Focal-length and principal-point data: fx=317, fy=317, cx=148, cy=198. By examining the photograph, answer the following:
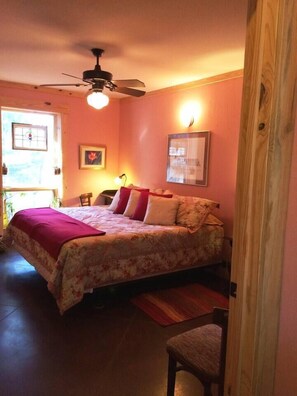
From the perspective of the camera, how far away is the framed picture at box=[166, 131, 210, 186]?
416cm

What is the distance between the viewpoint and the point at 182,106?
14.7ft

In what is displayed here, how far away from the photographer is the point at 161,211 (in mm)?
3863

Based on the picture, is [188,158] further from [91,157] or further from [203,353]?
[203,353]

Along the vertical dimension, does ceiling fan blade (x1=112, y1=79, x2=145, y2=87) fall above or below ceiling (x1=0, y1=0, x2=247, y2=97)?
below

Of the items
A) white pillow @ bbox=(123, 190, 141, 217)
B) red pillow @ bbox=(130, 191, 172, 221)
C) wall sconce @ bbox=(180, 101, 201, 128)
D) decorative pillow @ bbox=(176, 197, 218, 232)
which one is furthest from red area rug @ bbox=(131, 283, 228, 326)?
wall sconce @ bbox=(180, 101, 201, 128)

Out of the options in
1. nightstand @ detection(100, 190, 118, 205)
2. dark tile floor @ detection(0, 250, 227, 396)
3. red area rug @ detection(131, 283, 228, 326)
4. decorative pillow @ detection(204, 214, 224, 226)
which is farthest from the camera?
nightstand @ detection(100, 190, 118, 205)

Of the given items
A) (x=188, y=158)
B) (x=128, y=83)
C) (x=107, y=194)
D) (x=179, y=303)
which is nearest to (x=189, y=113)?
(x=188, y=158)

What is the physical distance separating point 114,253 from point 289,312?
2175 mm

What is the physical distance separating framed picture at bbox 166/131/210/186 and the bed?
2.32ft

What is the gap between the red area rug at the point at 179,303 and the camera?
2949 millimetres

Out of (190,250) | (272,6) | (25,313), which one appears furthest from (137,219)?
(272,6)

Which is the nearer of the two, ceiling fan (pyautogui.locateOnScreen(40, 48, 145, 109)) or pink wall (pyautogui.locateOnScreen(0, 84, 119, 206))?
ceiling fan (pyautogui.locateOnScreen(40, 48, 145, 109))

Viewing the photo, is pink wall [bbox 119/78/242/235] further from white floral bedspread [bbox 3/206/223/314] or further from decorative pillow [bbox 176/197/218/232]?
white floral bedspread [bbox 3/206/223/314]

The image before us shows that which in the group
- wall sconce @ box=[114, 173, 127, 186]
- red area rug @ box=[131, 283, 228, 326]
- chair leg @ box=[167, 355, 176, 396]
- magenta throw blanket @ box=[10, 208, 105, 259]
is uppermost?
wall sconce @ box=[114, 173, 127, 186]
